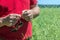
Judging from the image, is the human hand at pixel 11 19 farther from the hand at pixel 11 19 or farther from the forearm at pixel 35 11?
the forearm at pixel 35 11

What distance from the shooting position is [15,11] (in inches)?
77.8

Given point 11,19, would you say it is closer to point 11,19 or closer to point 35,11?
point 11,19

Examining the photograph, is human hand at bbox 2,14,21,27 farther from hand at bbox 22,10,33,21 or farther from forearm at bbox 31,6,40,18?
forearm at bbox 31,6,40,18

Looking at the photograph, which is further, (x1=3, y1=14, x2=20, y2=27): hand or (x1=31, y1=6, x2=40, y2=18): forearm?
(x1=31, y1=6, x2=40, y2=18): forearm

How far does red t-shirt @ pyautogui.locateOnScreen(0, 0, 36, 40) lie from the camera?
196 cm

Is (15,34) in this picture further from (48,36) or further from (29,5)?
(48,36)

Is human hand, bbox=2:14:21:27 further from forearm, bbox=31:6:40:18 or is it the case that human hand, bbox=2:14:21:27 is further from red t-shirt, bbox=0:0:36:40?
forearm, bbox=31:6:40:18

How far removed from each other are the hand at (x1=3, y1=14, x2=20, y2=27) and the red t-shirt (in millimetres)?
48

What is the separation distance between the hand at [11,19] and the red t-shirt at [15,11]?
48 millimetres

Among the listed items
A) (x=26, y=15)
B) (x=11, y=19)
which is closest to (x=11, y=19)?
(x=11, y=19)

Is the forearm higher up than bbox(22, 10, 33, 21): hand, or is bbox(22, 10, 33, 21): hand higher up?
bbox(22, 10, 33, 21): hand

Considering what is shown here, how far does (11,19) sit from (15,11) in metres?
0.07

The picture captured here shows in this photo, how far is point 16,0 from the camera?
1.96m

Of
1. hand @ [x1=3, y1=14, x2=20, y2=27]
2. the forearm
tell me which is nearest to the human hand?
hand @ [x1=3, y1=14, x2=20, y2=27]
